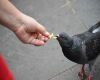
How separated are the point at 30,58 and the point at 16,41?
25 cm

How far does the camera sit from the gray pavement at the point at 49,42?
2.48 m

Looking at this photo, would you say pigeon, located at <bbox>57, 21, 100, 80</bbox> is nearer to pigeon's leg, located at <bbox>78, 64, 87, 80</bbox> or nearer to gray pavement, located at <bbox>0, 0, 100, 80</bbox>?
pigeon's leg, located at <bbox>78, 64, 87, 80</bbox>

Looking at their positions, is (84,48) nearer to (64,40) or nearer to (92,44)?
(92,44)

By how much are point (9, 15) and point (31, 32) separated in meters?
0.20

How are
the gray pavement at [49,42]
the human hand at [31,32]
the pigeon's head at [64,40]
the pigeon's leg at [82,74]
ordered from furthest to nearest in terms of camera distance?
the gray pavement at [49,42]
the pigeon's leg at [82,74]
the pigeon's head at [64,40]
the human hand at [31,32]

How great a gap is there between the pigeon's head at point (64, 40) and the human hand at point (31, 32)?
0.94ft

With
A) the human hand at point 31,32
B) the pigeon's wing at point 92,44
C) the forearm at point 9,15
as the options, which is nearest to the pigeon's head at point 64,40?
the pigeon's wing at point 92,44

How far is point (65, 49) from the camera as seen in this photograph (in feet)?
6.49

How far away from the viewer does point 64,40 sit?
190cm

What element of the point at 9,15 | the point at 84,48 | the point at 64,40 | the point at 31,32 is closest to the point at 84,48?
the point at 84,48

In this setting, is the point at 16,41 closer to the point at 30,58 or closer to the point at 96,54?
the point at 30,58

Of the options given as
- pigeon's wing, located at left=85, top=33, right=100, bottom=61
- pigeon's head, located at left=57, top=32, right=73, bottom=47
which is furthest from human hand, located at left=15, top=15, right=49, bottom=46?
pigeon's wing, located at left=85, top=33, right=100, bottom=61

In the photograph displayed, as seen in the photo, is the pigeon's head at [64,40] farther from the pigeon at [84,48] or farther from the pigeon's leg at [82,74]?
the pigeon's leg at [82,74]

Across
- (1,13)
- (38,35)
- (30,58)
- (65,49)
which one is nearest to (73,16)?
(30,58)
